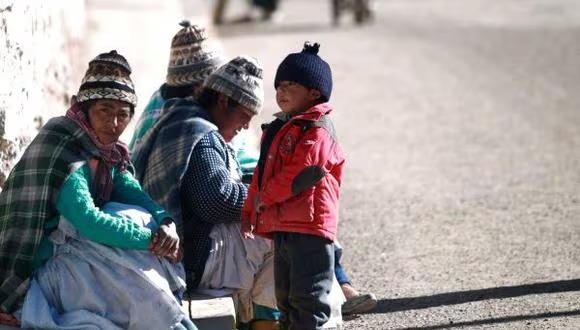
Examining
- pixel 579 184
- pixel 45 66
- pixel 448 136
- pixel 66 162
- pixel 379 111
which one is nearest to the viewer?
pixel 66 162

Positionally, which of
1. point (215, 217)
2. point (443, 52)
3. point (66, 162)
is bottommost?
point (443, 52)

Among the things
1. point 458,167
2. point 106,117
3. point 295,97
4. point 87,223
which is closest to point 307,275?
point 295,97

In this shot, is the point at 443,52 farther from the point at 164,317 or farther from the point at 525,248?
the point at 164,317

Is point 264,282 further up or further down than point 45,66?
further down

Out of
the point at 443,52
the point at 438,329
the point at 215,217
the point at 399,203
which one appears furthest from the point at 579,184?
the point at 443,52

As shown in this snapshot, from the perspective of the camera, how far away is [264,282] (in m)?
5.00

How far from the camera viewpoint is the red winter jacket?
4379 millimetres

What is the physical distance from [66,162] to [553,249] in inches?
117

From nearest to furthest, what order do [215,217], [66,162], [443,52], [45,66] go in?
[66,162] < [215,217] < [45,66] < [443,52]

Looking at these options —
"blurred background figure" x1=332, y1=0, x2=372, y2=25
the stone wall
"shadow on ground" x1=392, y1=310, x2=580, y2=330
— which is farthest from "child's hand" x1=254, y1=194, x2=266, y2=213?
"blurred background figure" x1=332, y1=0, x2=372, y2=25

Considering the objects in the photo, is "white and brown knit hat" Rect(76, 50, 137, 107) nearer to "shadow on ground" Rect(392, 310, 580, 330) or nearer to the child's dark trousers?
the child's dark trousers

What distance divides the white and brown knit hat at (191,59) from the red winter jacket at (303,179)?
3.32 feet

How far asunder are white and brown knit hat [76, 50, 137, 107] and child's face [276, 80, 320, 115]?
0.58 metres

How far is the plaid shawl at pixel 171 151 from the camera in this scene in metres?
4.91
